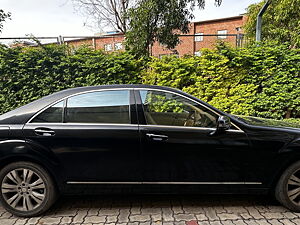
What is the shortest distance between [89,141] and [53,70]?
460cm

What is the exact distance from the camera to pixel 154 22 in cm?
581

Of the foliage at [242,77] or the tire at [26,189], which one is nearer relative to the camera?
the tire at [26,189]

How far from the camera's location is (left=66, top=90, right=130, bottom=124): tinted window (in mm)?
2145

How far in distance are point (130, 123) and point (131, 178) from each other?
64 centimetres

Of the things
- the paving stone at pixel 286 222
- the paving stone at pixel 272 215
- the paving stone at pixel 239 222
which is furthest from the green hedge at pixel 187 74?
the paving stone at pixel 239 222

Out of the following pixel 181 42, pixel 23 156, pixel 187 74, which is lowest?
pixel 23 156

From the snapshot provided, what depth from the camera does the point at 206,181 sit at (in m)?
2.14

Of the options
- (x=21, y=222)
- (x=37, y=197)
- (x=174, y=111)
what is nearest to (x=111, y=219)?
(x=37, y=197)

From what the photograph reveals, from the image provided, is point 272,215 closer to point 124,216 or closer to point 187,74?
point 124,216

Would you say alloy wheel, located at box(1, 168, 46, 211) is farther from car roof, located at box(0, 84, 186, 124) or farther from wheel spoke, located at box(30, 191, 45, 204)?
car roof, located at box(0, 84, 186, 124)

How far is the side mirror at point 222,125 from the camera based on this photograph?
202 centimetres

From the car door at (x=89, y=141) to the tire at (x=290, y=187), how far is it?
170cm

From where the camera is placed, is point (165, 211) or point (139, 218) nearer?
point (139, 218)

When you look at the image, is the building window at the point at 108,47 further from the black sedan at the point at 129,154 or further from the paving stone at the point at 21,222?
the paving stone at the point at 21,222
